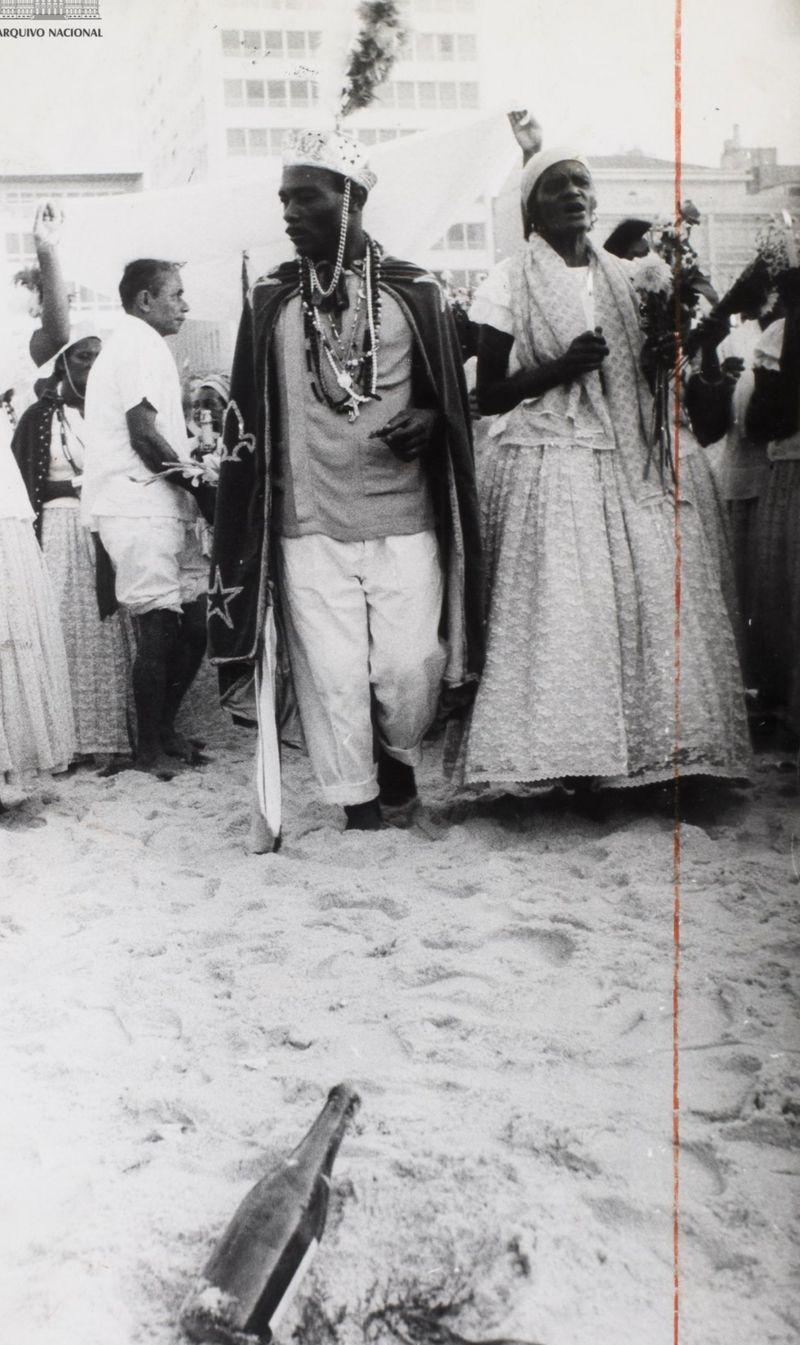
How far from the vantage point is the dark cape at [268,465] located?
2.28 meters

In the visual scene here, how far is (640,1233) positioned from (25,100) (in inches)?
61.0

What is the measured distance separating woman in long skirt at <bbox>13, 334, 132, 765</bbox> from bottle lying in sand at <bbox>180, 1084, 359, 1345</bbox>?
86.2 inches

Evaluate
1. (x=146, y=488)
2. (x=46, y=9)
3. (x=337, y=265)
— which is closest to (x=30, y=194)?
(x=46, y=9)

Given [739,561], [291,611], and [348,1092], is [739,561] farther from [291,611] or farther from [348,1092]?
[348,1092]

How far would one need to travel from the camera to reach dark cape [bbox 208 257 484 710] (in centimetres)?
228

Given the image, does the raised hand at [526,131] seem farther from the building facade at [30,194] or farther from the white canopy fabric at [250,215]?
the building facade at [30,194]

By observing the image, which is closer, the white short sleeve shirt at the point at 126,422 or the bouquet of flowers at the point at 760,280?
the bouquet of flowers at the point at 760,280

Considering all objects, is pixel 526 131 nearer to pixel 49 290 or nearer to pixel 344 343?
pixel 344 343

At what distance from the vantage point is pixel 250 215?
228 centimetres

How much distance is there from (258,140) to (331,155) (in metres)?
0.24

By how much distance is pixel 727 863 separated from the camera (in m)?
Result: 1.86

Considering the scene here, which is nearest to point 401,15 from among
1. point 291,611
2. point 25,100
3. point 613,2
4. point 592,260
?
point 613,2

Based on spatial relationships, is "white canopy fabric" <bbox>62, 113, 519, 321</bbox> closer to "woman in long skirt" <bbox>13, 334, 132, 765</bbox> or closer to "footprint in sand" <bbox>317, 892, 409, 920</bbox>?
"woman in long skirt" <bbox>13, 334, 132, 765</bbox>

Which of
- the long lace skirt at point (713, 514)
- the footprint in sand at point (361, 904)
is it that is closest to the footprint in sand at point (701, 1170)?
the footprint in sand at point (361, 904)
